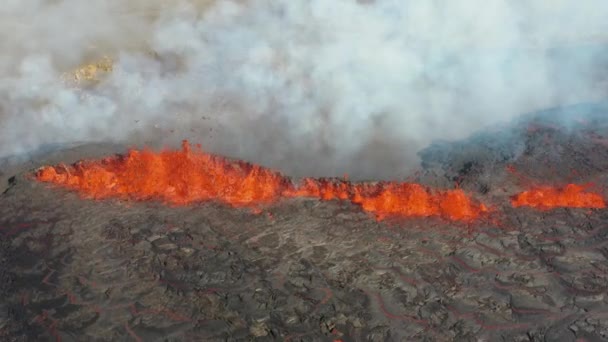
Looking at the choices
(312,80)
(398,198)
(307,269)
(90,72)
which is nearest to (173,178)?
(307,269)

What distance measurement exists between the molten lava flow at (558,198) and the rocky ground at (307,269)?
26 centimetres

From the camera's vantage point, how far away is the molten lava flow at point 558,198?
10188 mm

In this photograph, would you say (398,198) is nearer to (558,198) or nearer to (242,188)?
(558,198)

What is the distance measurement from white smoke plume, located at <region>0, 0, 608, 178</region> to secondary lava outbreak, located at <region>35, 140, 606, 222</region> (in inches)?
21.5

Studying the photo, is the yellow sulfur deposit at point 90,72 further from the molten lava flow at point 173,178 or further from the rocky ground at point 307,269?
the rocky ground at point 307,269

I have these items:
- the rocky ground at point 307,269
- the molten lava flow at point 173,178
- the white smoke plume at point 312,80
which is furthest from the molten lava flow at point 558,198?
the molten lava flow at point 173,178

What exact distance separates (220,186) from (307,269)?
345 cm

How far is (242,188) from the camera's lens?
11.1m

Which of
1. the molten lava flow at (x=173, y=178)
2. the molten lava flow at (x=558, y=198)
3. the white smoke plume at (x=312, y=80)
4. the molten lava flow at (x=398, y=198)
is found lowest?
the molten lava flow at (x=558, y=198)

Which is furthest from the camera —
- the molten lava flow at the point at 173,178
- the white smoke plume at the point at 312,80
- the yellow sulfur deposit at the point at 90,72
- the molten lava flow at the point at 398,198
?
the yellow sulfur deposit at the point at 90,72

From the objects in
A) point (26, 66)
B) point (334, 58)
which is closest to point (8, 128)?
point (26, 66)

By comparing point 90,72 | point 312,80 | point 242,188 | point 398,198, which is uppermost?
point 90,72

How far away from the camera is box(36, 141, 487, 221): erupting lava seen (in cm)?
1041

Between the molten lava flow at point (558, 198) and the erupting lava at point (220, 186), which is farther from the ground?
the erupting lava at point (220, 186)
